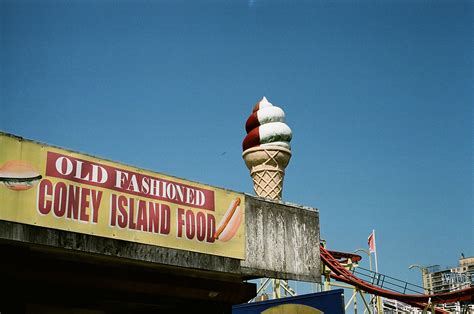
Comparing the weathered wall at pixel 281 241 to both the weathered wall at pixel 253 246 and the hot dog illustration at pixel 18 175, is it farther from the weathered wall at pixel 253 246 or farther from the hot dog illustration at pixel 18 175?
the hot dog illustration at pixel 18 175

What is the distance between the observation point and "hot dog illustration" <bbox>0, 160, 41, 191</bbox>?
1009 centimetres

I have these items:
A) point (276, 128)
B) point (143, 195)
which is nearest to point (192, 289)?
point (143, 195)

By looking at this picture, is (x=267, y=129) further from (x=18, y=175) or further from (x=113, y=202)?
(x=18, y=175)

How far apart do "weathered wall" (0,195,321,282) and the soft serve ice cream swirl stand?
264 cm

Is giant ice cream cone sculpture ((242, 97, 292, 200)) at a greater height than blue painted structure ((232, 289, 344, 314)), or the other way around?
giant ice cream cone sculpture ((242, 97, 292, 200))

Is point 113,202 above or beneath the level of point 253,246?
above

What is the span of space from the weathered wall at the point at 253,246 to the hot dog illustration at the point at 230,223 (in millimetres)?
291

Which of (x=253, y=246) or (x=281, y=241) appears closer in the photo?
(x=253, y=246)

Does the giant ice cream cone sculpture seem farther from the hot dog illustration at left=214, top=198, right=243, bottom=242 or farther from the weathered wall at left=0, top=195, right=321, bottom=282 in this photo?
the hot dog illustration at left=214, top=198, right=243, bottom=242

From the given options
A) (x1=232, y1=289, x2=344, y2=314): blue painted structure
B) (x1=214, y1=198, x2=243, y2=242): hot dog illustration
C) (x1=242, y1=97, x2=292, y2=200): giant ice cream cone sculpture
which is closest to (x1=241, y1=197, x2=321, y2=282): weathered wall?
(x1=214, y1=198, x2=243, y2=242): hot dog illustration

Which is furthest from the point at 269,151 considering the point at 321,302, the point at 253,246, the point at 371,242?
the point at 371,242

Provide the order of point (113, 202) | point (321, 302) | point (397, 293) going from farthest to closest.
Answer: point (397, 293) → point (113, 202) → point (321, 302)

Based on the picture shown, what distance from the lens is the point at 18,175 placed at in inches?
404

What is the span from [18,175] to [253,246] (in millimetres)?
5680
